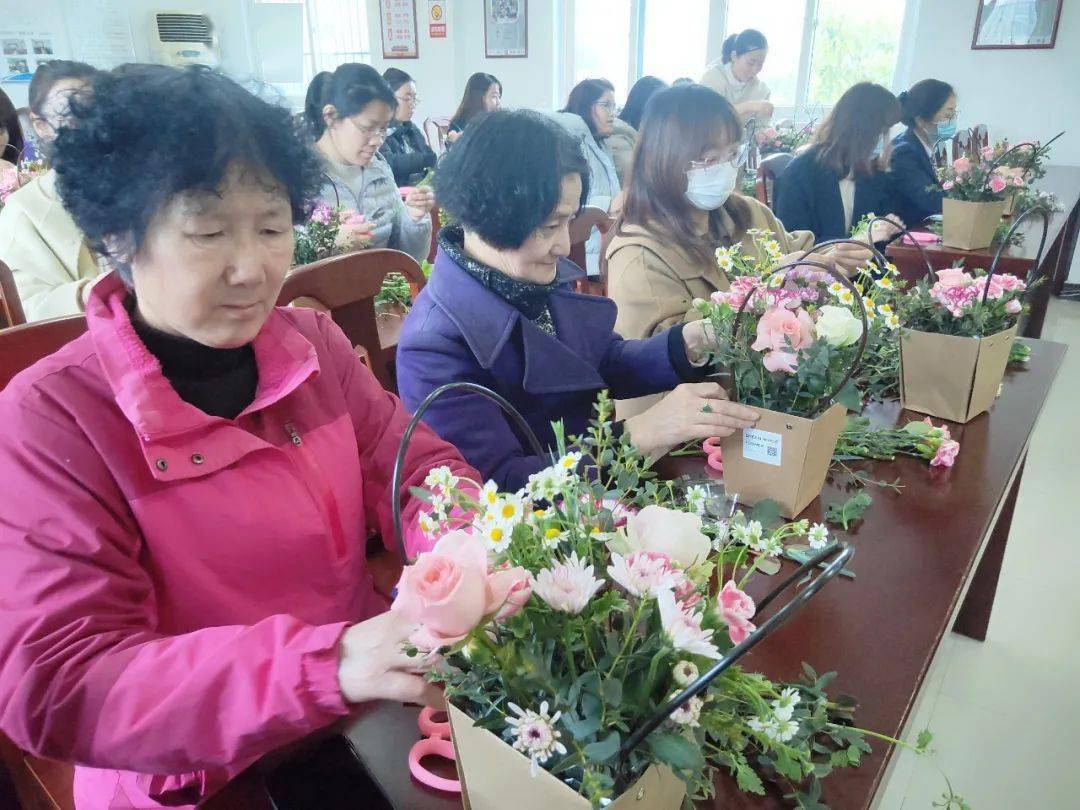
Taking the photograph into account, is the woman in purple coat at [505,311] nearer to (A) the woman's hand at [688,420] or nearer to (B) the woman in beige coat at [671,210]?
(A) the woman's hand at [688,420]

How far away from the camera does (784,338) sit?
105 cm

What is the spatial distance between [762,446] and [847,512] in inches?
6.5

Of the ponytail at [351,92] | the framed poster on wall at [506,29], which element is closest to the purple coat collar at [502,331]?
the ponytail at [351,92]

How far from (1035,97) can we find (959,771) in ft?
18.9

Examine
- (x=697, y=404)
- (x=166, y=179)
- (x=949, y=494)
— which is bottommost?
(x=949, y=494)

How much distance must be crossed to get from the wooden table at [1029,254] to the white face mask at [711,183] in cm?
61

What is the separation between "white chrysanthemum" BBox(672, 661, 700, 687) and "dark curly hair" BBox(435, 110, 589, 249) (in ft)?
3.04

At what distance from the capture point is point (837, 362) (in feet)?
3.51

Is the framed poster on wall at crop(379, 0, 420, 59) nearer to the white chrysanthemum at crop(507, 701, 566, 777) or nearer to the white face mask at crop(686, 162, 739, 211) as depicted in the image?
the white face mask at crop(686, 162, 739, 211)

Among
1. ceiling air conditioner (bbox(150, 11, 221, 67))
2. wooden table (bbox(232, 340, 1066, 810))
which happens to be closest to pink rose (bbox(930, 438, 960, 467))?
wooden table (bbox(232, 340, 1066, 810))

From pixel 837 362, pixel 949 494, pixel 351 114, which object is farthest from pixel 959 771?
pixel 351 114

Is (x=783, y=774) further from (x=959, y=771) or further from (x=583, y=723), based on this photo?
(x=959, y=771)

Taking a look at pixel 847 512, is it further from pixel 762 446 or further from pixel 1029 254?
pixel 1029 254

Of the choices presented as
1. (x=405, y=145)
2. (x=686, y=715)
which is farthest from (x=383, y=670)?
(x=405, y=145)
